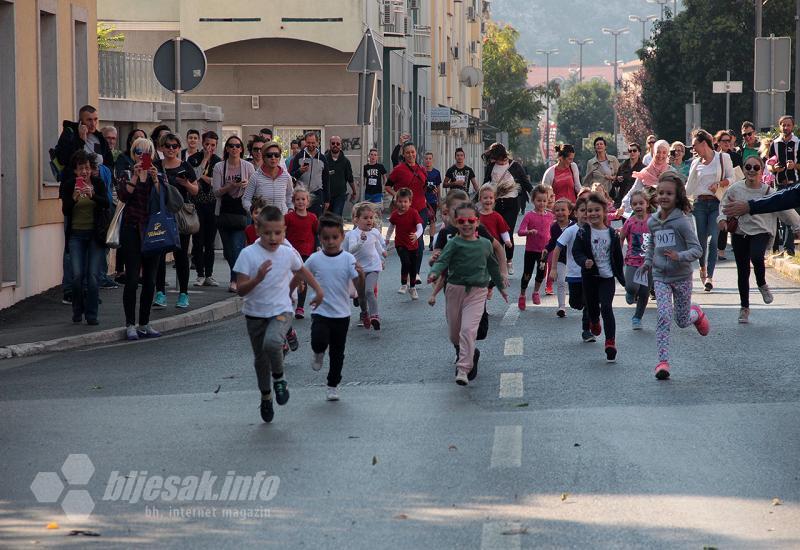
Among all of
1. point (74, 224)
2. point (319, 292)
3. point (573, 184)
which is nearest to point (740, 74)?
point (573, 184)

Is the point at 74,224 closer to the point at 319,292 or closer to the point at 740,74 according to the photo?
the point at 319,292

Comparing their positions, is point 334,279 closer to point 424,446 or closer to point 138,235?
point 424,446

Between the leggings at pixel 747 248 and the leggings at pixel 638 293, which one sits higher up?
the leggings at pixel 747 248

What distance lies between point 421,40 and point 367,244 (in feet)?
153

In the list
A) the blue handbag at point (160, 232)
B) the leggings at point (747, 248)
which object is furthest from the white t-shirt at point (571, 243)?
the blue handbag at point (160, 232)

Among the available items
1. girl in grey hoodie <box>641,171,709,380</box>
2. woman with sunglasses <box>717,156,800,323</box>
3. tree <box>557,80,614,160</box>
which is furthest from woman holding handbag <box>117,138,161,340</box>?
tree <box>557,80,614,160</box>

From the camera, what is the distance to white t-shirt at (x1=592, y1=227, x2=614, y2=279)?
12.8 m

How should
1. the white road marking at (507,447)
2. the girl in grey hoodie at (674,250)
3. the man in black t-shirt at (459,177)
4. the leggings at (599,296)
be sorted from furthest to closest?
the man in black t-shirt at (459,177)
the leggings at (599,296)
the girl in grey hoodie at (674,250)
the white road marking at (507,447)

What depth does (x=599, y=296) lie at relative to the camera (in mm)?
12844

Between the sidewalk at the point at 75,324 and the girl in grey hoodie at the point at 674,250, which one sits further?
the sidewalk at the point at 75,324

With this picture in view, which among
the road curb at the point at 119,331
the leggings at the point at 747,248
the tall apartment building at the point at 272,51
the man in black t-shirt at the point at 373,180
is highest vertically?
the tall apartment building at the point at 272,51

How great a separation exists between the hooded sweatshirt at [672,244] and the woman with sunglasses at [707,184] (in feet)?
21.9

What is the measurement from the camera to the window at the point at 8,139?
Result: 17.4 m

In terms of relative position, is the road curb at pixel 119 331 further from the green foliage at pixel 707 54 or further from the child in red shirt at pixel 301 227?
the green foliage at pixel 707 54
